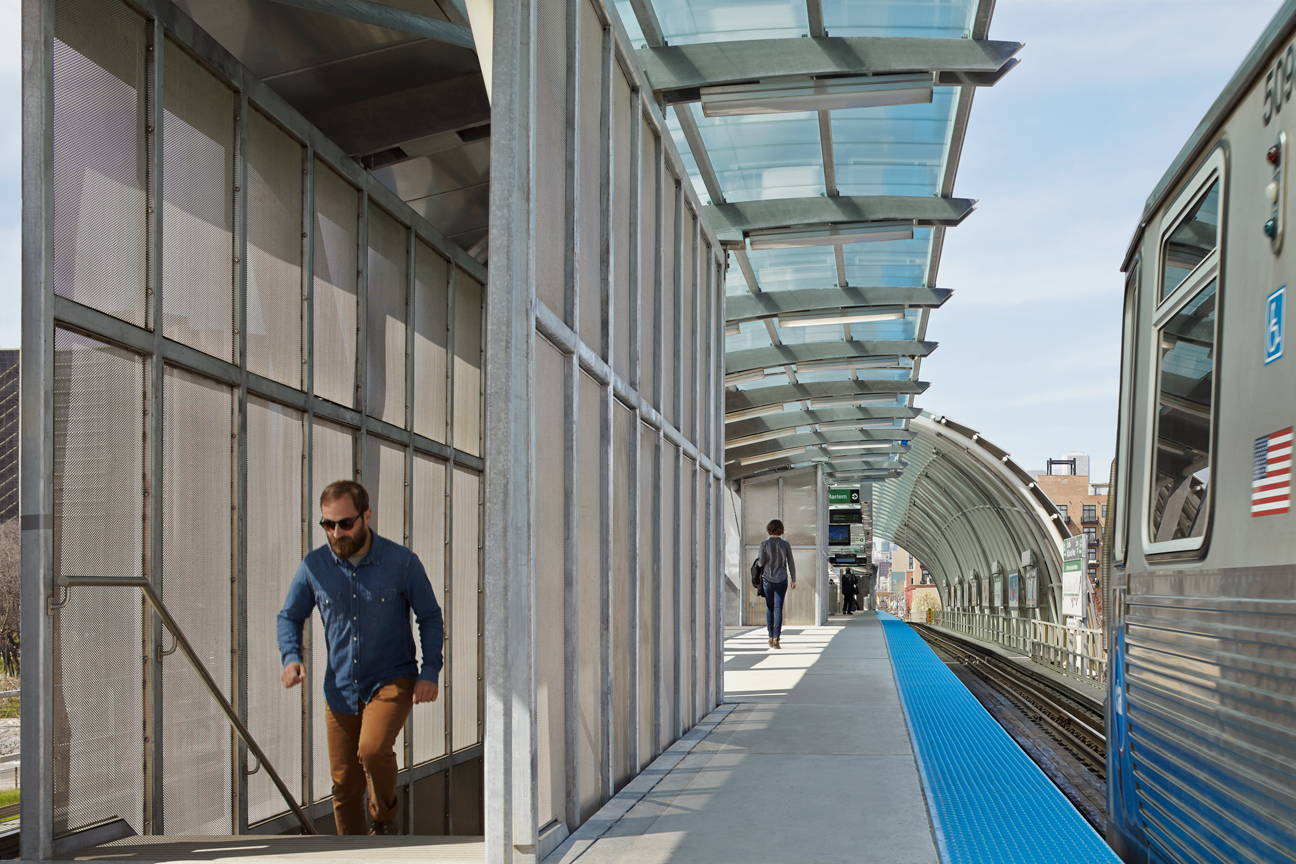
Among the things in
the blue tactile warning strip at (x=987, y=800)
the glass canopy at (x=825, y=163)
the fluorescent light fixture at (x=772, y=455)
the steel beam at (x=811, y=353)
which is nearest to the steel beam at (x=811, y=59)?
the glass canopy at (x=825, y=163)

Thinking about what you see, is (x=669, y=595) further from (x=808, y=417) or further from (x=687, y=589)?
(x=808, y=417)

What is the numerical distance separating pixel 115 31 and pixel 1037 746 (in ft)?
36.1

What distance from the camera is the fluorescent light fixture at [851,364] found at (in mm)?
17875

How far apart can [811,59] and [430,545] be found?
5.11m

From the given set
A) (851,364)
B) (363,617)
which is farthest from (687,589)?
(851,364)

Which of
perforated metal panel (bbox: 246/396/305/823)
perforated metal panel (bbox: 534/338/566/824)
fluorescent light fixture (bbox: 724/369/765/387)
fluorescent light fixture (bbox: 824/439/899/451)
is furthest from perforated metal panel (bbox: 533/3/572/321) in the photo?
fluorescent light fixture (bbox: 824/439/899/451)

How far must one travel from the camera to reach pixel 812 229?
447 inches

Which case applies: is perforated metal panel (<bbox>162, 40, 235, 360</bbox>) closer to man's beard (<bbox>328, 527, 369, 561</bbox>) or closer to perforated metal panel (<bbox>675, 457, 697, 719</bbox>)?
man's beard (<bbox>328, 527, 369, 561</bbox>)

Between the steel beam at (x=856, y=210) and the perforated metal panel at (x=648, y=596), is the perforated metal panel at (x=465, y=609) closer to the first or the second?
the perforated metal panel at (x=648, y=596)

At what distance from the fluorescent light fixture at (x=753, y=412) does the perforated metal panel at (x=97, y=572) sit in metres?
15.8

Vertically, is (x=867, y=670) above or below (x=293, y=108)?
below

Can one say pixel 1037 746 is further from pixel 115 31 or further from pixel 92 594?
pixel 115 31

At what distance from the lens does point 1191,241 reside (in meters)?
4.29

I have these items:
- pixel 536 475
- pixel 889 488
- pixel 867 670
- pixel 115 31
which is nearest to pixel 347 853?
pixel 536 475
